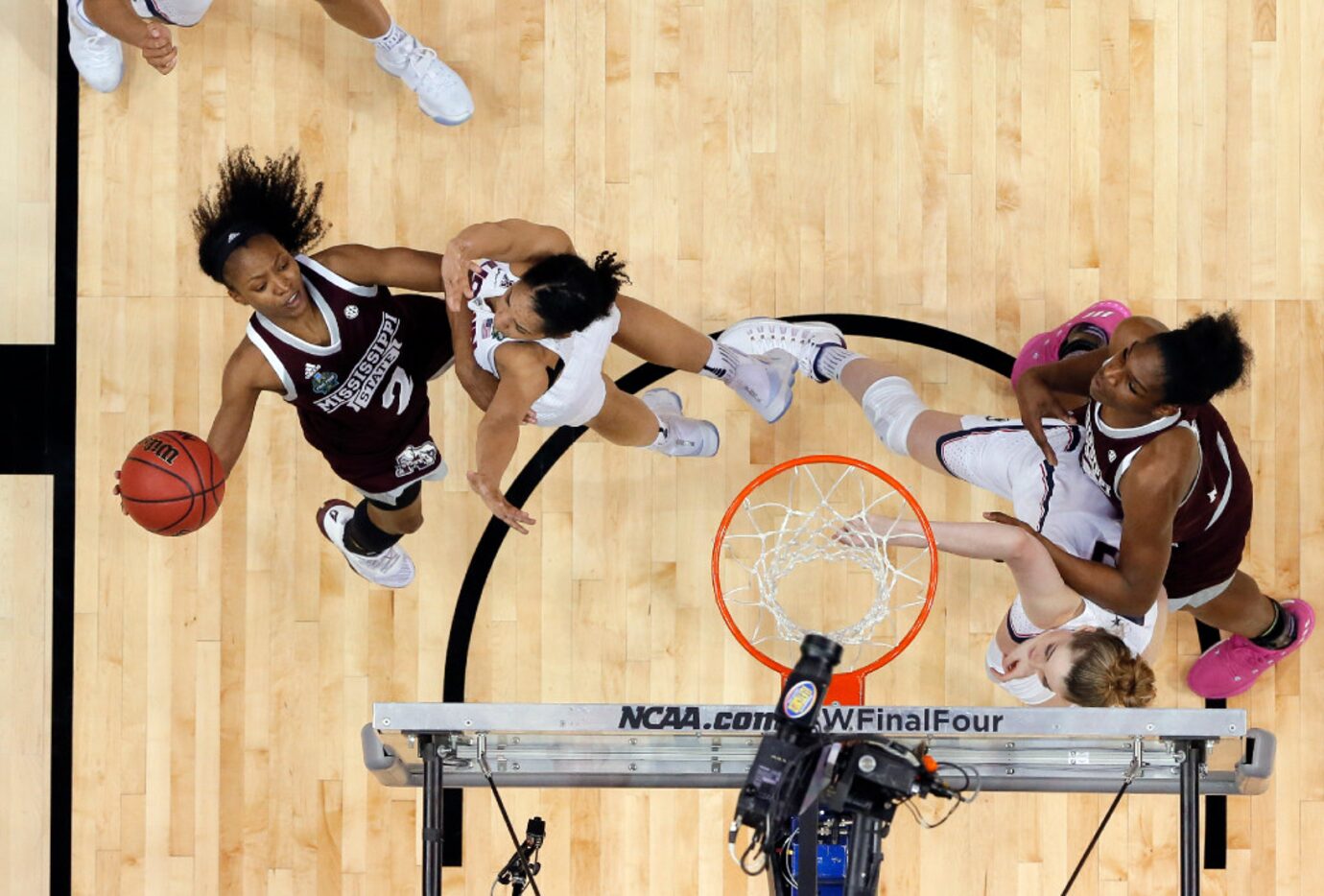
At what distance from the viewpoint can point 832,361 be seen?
13.5 ft

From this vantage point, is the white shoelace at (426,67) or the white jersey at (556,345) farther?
the white shoelace at (426,67)

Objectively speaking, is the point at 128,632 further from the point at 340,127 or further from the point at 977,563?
the point at 977,563

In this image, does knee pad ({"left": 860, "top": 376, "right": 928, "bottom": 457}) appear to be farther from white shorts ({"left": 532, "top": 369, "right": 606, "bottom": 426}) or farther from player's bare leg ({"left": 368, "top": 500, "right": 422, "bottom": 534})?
player's bare leg ({"left": 368, "top": 500, "right": 422, "bottom": 534})

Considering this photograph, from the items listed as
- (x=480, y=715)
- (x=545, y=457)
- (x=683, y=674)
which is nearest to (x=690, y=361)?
(x=545, y=457)

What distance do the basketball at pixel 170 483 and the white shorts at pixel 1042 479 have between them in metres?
2.27

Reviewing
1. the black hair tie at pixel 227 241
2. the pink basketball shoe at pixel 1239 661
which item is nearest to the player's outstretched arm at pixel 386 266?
the black hair tie at pixel 227 241

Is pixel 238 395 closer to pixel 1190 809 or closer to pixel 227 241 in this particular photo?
pixel 227 241

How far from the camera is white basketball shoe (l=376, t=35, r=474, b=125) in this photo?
428 centimetres

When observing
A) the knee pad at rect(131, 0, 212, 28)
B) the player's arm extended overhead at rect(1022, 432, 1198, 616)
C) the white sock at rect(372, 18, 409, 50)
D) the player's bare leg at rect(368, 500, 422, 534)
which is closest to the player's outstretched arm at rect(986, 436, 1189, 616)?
the player's arm extended overhead at rect(1022, 432, 1198, 616)

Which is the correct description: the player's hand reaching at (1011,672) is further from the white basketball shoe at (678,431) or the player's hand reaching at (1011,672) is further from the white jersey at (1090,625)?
the white basketball shoe at (678,431)

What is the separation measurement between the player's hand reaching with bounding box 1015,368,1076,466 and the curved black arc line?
70 cm

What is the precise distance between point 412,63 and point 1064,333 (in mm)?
2548

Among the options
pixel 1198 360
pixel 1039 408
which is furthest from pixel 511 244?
pixel 1198 360

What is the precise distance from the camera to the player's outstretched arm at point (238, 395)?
3.41 meters
